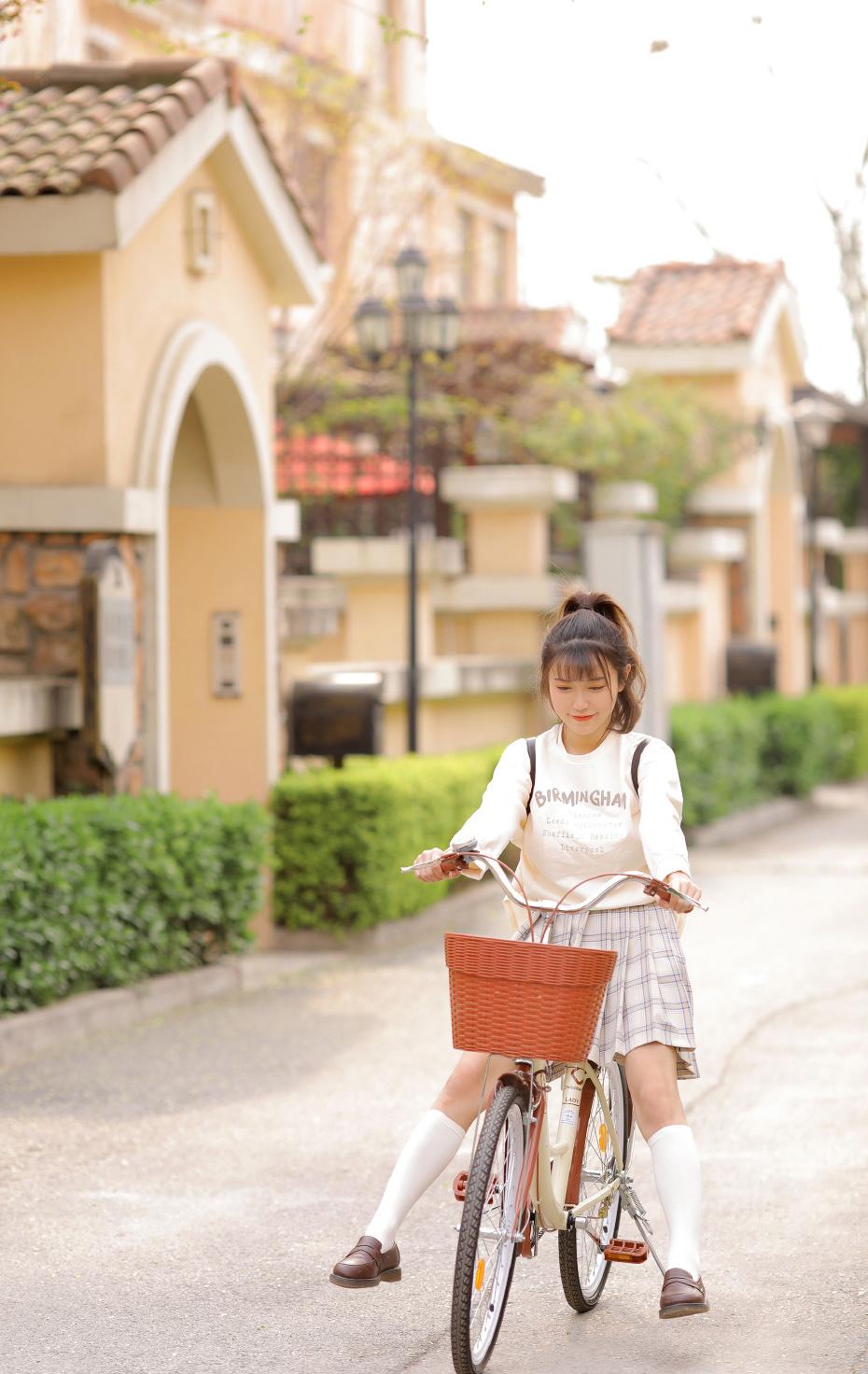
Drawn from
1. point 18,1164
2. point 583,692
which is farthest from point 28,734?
point 583,692

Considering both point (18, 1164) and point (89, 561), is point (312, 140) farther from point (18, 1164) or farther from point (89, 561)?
point (18, 1164)

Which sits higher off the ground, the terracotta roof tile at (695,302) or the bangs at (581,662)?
the terracotta roof tile at (695,302)

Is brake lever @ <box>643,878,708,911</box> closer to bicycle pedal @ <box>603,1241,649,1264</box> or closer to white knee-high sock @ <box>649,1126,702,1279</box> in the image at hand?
white knee-high sock @ <box>649,1126,702,1279</box>

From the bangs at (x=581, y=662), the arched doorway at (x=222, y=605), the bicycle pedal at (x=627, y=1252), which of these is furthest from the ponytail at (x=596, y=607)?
the arched doorway at (x=222, y=605)

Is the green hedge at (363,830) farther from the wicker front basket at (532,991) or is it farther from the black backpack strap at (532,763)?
the wicker front basket at (532,991)

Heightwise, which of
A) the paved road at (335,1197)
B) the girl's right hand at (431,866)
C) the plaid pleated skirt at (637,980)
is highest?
the girl's right hand at (431,866)

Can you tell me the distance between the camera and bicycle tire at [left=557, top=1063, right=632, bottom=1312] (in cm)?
491

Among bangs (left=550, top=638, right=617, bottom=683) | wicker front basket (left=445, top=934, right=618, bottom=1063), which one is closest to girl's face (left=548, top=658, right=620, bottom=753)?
bangs (left=550, top=638, right=617, bottom=683)

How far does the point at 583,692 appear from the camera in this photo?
4879 mm

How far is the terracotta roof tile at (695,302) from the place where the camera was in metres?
23.0

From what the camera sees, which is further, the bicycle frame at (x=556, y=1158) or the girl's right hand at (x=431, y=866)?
the girl's right hand at (x=431, y=866)

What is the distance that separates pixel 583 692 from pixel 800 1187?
2.35 meters

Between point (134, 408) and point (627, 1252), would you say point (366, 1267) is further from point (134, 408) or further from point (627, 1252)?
point (134, 408)

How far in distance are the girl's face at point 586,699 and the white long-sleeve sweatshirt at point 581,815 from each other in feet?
0.22
